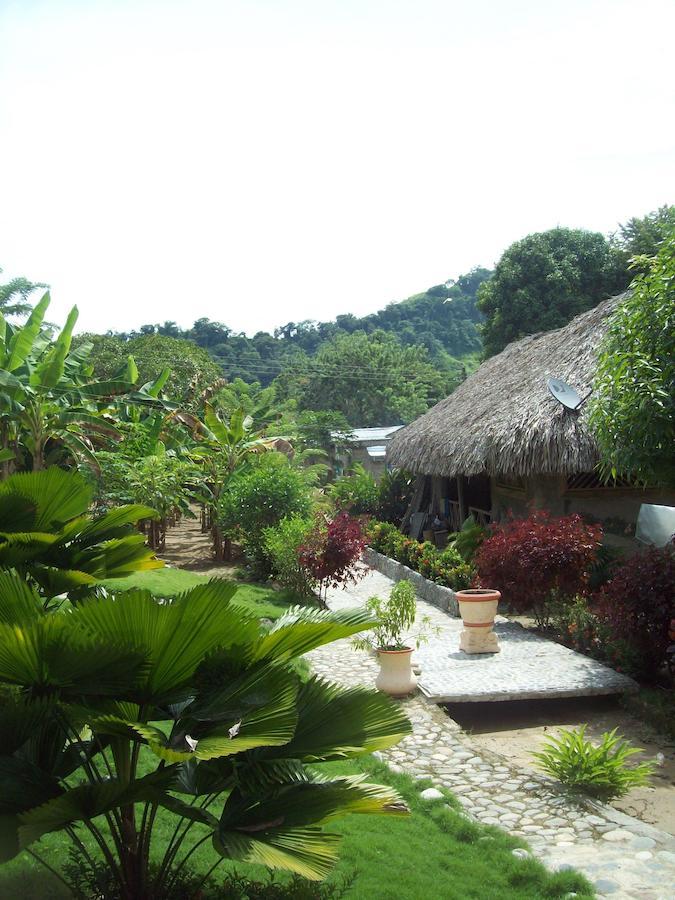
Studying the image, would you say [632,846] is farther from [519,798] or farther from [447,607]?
[447,607]

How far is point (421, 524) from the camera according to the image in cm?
1841

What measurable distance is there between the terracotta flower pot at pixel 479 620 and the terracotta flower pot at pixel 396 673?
146cm

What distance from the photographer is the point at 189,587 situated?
36.8 feet

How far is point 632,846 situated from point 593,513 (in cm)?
779

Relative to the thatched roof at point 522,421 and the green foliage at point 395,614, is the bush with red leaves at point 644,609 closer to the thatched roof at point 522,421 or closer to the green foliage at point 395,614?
the green foliage at point 395,614

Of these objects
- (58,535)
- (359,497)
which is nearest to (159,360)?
(359,497)

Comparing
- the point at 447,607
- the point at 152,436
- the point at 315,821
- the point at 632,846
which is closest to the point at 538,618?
the point at 447,607

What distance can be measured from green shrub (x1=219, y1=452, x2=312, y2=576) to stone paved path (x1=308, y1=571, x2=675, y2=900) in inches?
318

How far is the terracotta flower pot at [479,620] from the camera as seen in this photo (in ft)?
28.7

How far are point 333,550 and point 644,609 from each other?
492 centimetres

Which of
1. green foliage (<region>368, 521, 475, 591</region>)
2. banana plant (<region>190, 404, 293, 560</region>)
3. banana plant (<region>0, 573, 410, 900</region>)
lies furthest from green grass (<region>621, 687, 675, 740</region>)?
banana plant (<region>190, 404, 293, 560</region>)

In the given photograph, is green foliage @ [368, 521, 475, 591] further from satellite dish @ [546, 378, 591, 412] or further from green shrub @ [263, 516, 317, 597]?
satellite dish @ [546, 378, 591, 412]

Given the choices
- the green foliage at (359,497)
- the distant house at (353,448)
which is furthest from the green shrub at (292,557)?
the distant house at (353,448)

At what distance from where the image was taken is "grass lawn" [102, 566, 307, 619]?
11383mm
